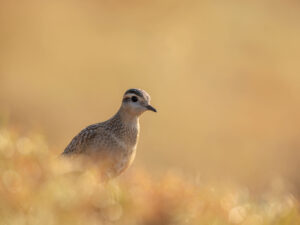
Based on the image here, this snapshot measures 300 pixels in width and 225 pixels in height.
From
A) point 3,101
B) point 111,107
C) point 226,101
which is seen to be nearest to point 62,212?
point 3,101

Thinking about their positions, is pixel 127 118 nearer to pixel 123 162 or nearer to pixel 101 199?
pixel 123 162

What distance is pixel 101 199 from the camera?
556 centimetres

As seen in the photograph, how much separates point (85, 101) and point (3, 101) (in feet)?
9.05

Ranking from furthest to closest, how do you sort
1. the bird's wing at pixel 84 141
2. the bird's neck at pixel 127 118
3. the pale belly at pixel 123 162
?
the bird's neck at pixel 127 118 < the bird's wing at pixel 84 141 < the pale belly at pixel 123 162

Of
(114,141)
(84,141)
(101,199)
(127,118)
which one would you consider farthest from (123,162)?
(101,199)

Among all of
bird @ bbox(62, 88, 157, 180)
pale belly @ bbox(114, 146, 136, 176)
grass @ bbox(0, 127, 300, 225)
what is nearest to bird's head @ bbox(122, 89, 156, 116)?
bird @ bbox(62, 88, 157, 180)

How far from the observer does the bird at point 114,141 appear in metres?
8.21

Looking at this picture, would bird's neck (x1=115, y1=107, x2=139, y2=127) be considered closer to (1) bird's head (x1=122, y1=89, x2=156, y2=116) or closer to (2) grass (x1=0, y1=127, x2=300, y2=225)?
(1) bird's head (x1=122, y1=89, x2=156, y2=116)

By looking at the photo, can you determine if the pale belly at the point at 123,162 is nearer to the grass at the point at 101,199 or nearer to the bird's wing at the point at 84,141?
the bird's wing at the point at 84,141

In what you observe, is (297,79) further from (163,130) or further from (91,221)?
(91,221)

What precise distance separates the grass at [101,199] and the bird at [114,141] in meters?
0.81

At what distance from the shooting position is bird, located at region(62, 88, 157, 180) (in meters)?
8.21

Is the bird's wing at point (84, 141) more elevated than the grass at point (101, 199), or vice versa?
the bird's wing at point (84, 141)

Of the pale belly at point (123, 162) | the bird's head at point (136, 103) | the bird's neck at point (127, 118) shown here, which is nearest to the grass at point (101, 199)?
the pale belly at point (123, 162)
